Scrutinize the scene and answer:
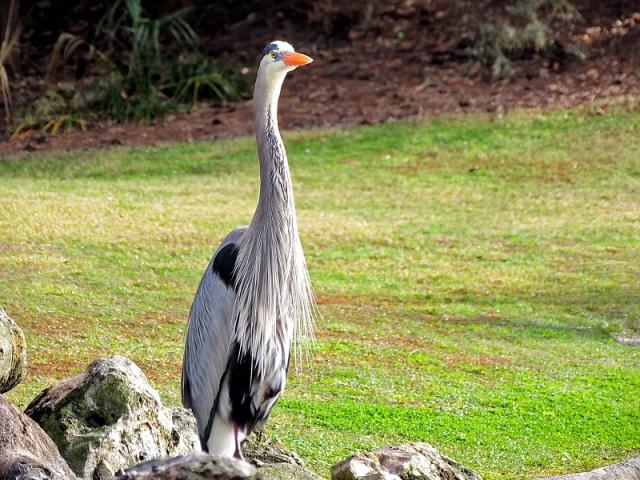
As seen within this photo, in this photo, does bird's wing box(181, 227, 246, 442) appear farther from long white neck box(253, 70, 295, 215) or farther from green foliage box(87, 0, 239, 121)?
green foliage box(87, 0, 239, 121)

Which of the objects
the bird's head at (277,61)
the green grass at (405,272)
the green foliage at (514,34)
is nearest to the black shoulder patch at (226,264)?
the bird's head at (277,61)

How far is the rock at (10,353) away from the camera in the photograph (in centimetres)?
529

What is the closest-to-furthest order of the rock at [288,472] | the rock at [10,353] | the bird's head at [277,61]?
the rock at [288,472] → the rock at [10,353] → the bird's head at [277,61]

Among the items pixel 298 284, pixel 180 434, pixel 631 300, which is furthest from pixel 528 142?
pixel 180 434

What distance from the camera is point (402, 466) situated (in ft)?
16.4

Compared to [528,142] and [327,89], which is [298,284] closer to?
[528,142]

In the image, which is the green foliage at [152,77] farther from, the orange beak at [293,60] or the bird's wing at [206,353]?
the bird's wing at [206,353]

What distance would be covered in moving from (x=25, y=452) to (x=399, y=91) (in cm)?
1396

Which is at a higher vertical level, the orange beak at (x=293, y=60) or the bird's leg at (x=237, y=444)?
the orange beak at (x=293, y=60)

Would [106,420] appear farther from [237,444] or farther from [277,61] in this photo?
[277,61]

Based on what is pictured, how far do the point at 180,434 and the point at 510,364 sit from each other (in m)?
3.97

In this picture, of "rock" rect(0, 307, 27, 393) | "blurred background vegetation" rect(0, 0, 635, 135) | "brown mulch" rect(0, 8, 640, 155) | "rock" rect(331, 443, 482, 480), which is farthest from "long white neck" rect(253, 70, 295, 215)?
"blurred background vegetation" rect(0, 0, 635, 135)

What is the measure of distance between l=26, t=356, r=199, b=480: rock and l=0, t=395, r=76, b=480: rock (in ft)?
1.54

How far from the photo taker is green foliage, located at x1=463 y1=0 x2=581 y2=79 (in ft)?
58.0
